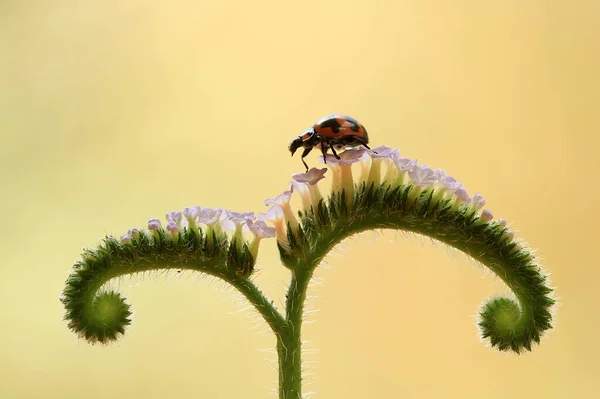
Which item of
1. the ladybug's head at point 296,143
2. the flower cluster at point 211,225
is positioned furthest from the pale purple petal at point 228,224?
the ladybug's head at point 296,143

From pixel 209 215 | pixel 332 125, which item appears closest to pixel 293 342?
pixel 209 215

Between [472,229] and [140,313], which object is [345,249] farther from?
[140,313]

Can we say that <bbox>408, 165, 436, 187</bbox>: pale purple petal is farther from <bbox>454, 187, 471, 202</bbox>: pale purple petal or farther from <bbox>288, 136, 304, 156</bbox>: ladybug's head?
<bbox>288, 136, 304, 156</bbox>: ladybug's head

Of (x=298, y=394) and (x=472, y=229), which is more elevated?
(x=472, y=229)

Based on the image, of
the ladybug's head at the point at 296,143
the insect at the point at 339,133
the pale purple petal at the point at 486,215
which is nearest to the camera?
the pale purple petal at the point at 486,215

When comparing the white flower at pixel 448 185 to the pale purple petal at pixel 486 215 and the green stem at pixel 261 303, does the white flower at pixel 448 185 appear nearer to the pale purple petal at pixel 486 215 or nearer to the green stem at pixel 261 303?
the pale purple petal at pixel 486 215

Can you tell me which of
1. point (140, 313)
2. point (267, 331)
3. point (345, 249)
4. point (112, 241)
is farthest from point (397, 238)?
point (140, 313)
